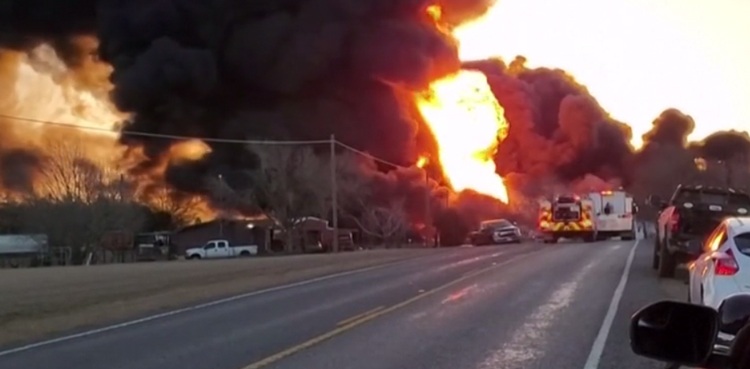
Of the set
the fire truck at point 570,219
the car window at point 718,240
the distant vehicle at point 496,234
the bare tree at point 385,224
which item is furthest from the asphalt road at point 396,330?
the bare tree at point 385,224

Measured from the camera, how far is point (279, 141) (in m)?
64.4

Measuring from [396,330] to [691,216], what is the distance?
8980 mm

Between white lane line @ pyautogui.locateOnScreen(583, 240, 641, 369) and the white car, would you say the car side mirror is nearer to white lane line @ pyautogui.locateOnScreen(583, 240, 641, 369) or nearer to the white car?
white lane line @ pyautogui.locateOnScreen(583, 240, 641, 369)

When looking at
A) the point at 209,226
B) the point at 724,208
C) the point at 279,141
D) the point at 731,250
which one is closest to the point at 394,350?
the point at 731,250

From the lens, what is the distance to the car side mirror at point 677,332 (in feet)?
9.48

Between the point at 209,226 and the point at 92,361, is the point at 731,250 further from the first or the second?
the point at 209,226

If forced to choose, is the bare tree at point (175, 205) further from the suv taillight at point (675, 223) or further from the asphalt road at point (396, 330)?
the suv taillight at point (675, 223)

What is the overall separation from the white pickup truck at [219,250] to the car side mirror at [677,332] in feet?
189

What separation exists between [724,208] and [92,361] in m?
13.1

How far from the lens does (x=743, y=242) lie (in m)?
11.4

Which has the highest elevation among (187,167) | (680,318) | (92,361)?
(187,167)

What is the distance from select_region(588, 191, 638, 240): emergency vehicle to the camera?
48.4 meters

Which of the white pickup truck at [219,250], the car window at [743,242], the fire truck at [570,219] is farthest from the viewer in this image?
the white pickup truck at [219,250]

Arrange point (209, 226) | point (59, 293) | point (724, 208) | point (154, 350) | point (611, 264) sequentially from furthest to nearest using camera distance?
point (209, 226) < point (611, 264) < point (59, 293) < point (724, 208) < point (154, 350)
